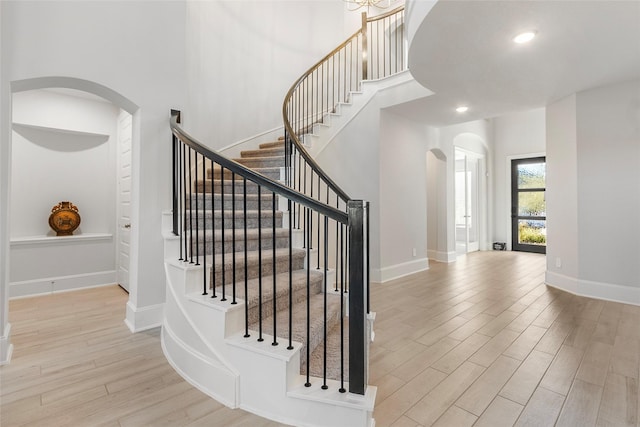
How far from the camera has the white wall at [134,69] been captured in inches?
91.6

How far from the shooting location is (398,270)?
4.82 metres

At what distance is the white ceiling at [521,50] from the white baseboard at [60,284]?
493 centimetres

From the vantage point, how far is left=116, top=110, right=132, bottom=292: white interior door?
13.5 feet

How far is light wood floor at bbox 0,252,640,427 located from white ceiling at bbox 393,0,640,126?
2.54 meters

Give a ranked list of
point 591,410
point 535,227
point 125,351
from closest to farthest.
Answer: point 591,410
point 125,351
point 535,227

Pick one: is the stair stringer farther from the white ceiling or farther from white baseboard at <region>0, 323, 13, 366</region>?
the white ceiling

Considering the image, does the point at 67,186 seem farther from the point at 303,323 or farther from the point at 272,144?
the point at 303,323

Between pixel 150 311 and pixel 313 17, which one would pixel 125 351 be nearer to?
pixel 150 311

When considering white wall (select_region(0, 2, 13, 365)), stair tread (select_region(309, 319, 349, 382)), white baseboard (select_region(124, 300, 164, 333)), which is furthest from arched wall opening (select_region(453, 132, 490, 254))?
white wall (select_region(0, 2, 13, 365))

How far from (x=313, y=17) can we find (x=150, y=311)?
5.66m

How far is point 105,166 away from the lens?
184 inches

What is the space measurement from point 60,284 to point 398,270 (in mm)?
4764

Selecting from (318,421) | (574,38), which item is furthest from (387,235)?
(318,421)

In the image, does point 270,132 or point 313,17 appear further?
point 313,17
